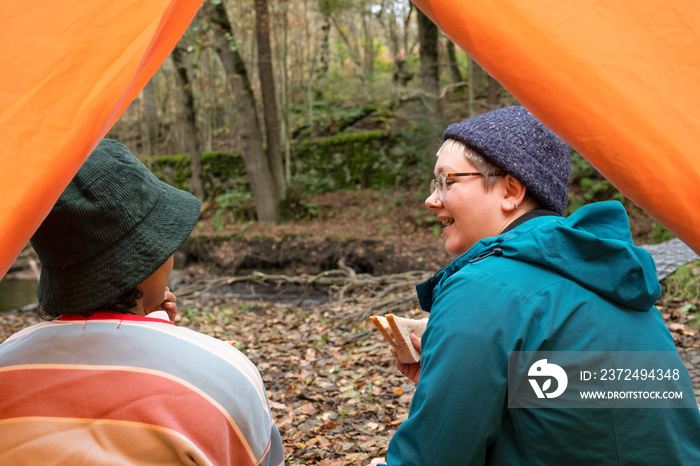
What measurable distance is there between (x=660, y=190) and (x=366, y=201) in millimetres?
15682

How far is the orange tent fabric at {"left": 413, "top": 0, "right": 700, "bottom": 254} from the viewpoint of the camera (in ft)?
4.38

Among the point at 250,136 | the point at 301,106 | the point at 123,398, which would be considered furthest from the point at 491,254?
the point at 301,106

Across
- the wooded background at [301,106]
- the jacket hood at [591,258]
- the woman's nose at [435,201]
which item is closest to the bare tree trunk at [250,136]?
the wooded background at [301,106]

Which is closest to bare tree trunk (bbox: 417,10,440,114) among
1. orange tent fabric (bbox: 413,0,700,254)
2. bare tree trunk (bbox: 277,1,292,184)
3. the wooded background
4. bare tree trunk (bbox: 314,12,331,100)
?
the wooded background

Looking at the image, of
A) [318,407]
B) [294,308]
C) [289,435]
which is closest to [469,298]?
[289,435]

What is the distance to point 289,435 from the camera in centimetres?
385

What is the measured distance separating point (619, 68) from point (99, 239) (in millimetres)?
1360

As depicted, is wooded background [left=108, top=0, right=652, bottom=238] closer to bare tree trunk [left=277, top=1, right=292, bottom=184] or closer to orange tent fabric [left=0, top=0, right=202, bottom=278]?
bare tree trunk [left=277, top=1, right=292, bottom=184]

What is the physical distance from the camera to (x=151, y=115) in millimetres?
23531

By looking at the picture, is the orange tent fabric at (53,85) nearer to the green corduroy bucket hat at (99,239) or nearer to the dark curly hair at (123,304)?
the green corduroy bucket hat at (99,239)

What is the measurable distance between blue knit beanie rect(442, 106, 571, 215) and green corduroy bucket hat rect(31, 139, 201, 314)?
3.19ft

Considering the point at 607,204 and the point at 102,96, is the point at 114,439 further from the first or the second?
the point at 607,204

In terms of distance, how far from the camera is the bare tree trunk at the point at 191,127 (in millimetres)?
16203

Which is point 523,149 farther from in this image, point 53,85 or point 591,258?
point 53,85
